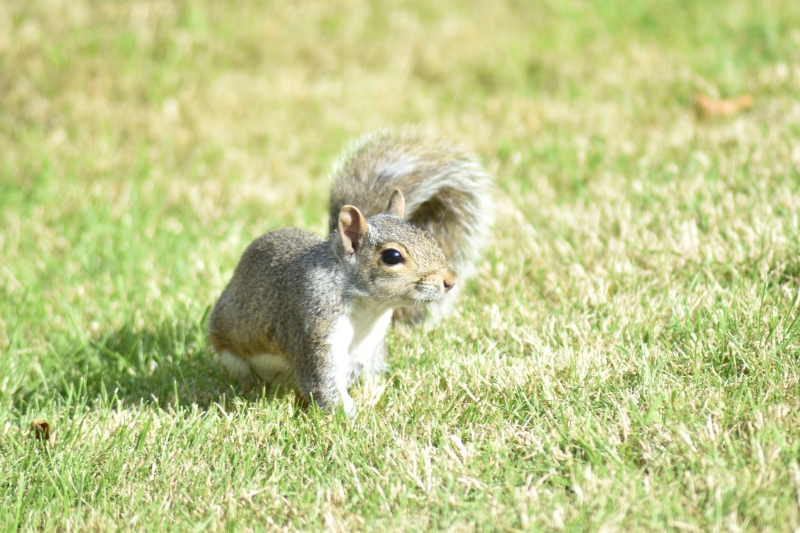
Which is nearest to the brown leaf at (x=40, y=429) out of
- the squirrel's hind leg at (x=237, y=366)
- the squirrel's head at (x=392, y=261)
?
the squirrel's hind leg at (x=237, y=366)

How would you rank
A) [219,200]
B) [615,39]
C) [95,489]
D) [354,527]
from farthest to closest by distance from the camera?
[615,39]
[219,200]
[95,489]
[354,527]

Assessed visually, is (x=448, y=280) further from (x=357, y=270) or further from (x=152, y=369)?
(x=152, y=369)

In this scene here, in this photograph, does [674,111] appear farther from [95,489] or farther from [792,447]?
[95,489]

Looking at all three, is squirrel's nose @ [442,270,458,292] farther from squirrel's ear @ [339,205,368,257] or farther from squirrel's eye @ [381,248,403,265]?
squirrel's ear @ [339,205,368,257]

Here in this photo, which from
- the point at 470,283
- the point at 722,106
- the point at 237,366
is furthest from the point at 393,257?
the point at 722,106

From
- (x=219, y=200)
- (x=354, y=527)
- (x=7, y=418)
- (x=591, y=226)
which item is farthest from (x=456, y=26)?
(x=354, y=527)

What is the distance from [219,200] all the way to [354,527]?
3075 millimetres

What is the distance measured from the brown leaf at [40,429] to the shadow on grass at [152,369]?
241 millimetres

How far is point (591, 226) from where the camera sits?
392cm

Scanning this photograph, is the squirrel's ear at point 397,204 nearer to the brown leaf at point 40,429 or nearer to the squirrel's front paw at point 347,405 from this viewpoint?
the squirrel's front paw at point 347,405

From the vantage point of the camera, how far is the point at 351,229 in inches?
107

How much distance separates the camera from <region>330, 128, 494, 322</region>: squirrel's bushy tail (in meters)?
3.26

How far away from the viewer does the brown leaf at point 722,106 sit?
4812 mm

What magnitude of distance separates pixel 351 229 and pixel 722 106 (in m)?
3.06
